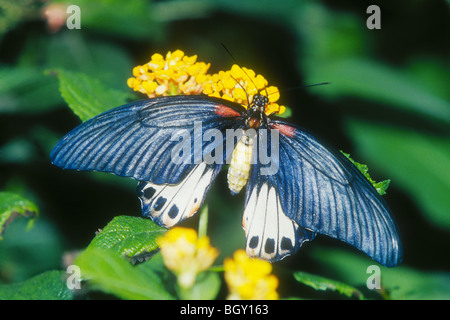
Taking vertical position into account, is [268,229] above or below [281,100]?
below

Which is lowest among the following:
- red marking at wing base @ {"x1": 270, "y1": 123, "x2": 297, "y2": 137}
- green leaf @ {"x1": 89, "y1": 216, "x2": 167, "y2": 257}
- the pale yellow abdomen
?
green leaf @ {"x1": 89, "y1": 216, "x2": 167, "y2": 257}

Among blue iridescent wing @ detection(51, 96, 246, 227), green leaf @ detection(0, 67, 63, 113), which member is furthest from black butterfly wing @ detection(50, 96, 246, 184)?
green leaf @ detection(0, 67, 63, 113)

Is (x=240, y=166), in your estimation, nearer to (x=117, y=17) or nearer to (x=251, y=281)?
(x=251, y=281)

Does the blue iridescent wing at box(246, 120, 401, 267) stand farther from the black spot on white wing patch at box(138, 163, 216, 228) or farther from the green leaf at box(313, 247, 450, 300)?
the green leaf at box(313, 247, 450, 300)

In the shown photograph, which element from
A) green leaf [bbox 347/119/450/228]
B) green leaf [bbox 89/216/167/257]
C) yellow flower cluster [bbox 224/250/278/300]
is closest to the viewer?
yellow flower cluster [bbox 224/250/278/300]

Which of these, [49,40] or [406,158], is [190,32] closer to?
[49,40]

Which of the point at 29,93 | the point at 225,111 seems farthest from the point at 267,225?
the point at 29,93

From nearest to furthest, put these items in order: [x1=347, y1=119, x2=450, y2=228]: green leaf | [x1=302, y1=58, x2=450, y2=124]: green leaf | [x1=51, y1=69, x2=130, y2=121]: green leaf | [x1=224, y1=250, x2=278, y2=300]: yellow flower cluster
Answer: [x1=224, y1=250, x2=278, y2=300]: yellow flower cluster < [x1=51, y1=69, x2=130, y2=121]: green leaf < [x1=347, y1=119, x2=450, y2=228]: green leaf < [x1=302, y1=58, x2=450, y2=124]: green leaf
